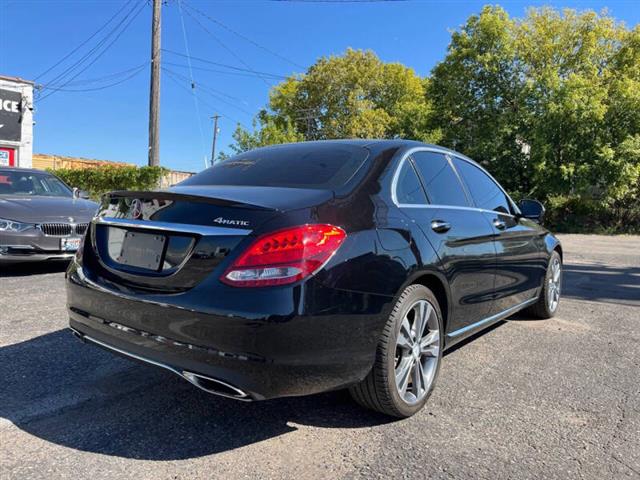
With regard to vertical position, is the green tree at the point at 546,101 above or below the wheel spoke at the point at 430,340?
above

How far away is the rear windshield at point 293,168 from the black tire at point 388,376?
71 centimetres

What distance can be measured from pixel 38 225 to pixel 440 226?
17.8ft

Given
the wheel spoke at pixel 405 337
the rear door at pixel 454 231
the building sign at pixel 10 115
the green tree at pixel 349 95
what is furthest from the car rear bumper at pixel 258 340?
the green tree at pixel 349 95

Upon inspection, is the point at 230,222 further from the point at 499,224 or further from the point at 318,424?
the point at 499,224

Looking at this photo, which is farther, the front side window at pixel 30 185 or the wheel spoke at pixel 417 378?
the front side window at pixel 30 185

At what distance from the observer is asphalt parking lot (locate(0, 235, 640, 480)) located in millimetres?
2377

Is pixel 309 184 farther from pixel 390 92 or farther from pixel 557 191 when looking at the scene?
pixel 390 92

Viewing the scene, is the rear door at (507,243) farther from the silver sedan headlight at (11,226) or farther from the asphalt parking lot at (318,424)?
the silver sedan headlight at (11,226)

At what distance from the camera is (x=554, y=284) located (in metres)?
5.36

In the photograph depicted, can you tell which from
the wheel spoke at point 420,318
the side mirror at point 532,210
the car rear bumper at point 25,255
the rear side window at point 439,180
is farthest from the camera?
the car rear bumper at point 25,255

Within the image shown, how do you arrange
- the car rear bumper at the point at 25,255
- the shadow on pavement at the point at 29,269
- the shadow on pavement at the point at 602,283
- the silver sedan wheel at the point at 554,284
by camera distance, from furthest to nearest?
the shadow on pavement at the point at 29,269 → the shadow on pavement at the point at 602,283 → the car rear bumper at the point at 25,255 → the silver sedan wheel at the point at 554,284

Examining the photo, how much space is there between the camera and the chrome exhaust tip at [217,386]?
7.53ft

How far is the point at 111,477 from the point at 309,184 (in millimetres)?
1665

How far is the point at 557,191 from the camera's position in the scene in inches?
739
